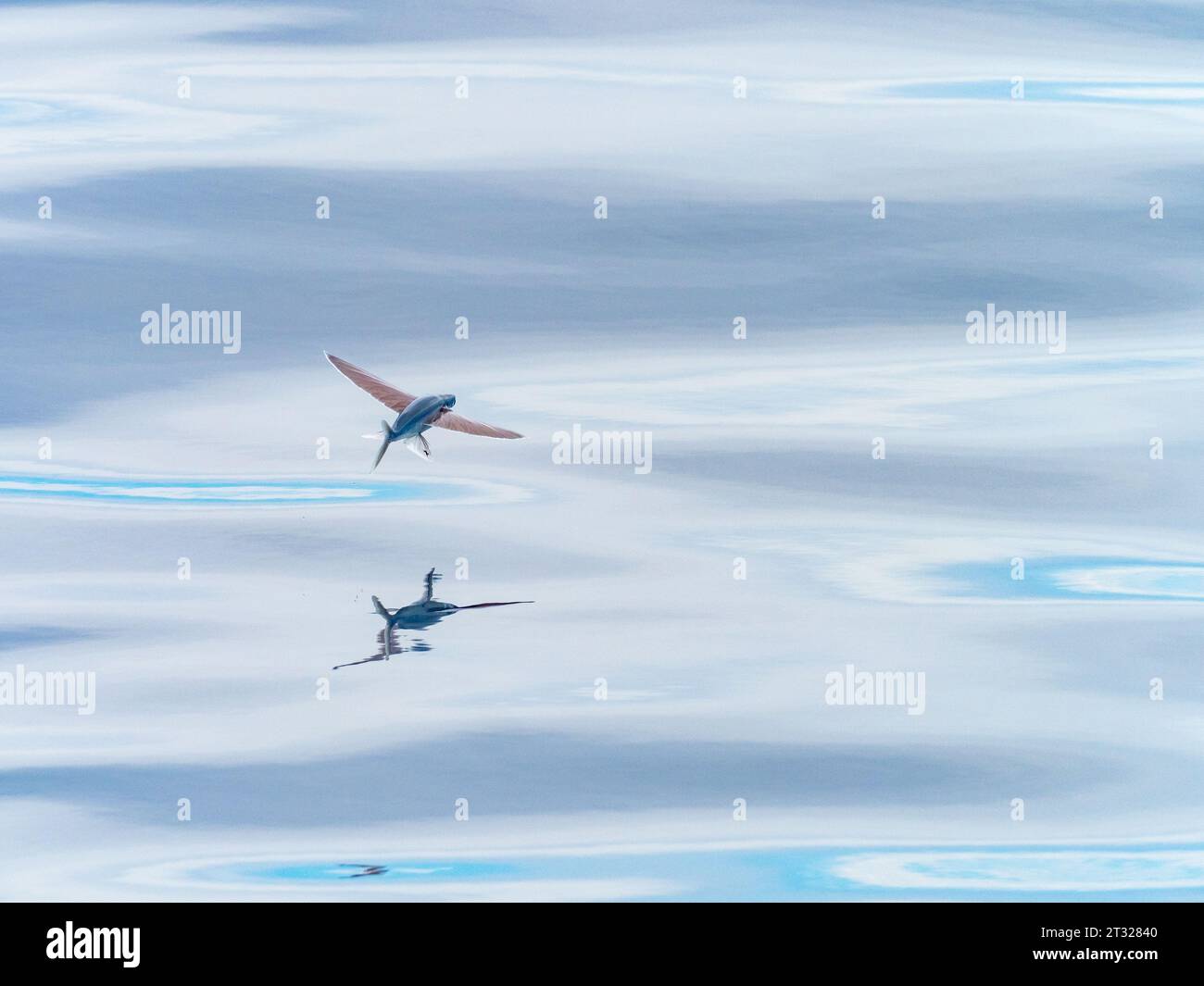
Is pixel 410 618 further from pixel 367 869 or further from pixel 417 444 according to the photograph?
pixel 367 869

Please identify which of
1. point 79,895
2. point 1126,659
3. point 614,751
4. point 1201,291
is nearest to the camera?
point 79,895

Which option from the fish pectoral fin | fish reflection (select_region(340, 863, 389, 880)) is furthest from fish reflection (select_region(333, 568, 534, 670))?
fish reflection (select_region(340, 863, 389, 880))

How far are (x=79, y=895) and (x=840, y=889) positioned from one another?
8.05 feet

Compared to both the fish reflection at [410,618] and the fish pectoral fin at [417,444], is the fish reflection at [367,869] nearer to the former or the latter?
the fish reflection at [410,618]

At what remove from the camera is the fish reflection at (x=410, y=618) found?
4.68m

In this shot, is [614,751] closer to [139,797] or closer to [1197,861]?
[139,797]

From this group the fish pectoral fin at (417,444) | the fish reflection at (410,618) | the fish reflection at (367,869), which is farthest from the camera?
the fish pectoral fin at (417,444)

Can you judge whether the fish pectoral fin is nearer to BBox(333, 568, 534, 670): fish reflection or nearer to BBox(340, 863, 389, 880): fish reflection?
BBox(333, 568, 534, 670): fish reflection

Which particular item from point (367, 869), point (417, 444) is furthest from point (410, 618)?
point (367, 869)

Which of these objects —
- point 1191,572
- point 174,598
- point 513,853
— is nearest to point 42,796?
point 174,598

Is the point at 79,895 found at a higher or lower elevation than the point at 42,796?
lower

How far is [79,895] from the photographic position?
4188 millimetres

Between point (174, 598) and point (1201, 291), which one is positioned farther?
point (1201, 291)

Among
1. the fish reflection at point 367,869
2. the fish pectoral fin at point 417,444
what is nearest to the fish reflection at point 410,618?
the fish pectoral fin at point 417,444
